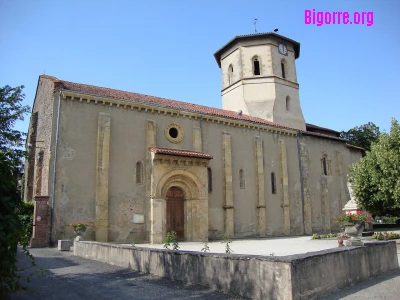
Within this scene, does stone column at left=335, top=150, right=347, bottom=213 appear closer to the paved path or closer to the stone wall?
the paved path

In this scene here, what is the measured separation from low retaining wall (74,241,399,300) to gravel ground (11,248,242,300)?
0.81 feet

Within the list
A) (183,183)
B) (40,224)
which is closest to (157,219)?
(183,183)

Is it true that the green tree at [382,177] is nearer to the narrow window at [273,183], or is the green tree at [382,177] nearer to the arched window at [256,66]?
the narrow window at [273,183]

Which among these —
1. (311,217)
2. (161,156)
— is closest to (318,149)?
(311,217)

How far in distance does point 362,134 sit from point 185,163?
104ft

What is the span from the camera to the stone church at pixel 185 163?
17047mm

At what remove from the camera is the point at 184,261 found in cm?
736

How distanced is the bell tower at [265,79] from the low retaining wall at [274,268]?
20.2 meters

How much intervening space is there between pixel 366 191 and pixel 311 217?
31.2 ft

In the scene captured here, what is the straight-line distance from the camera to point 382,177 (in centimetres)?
1599

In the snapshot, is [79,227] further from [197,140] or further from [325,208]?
[325,208]

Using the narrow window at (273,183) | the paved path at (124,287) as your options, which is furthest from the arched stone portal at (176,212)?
the paved path at (124,287)

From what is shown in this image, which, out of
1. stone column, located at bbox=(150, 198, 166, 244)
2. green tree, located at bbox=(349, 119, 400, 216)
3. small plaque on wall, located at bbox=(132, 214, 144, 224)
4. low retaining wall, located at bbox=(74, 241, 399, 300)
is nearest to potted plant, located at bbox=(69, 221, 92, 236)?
small plaque on wall, located at bbox=(132, 214, 144, 224)

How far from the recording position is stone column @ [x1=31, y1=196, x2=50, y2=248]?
50.6ft
